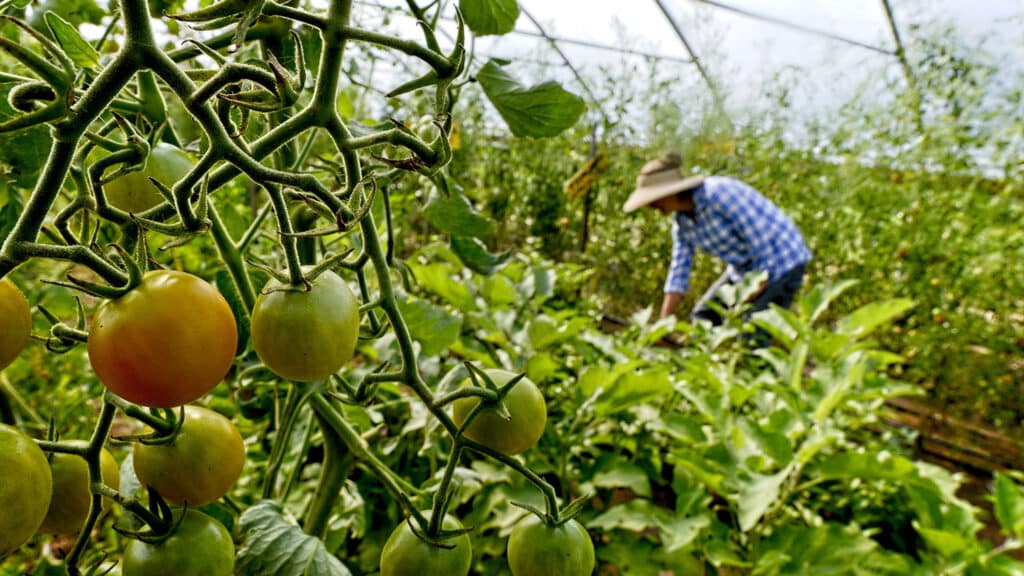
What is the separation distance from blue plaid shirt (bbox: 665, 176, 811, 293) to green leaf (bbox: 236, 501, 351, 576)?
2.96 metres

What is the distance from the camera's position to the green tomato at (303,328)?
0.27m

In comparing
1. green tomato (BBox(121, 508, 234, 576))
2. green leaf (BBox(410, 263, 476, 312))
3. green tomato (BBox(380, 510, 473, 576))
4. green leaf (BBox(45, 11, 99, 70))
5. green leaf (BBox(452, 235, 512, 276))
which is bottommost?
green tomato (BBox(121, 508, 234, 576))

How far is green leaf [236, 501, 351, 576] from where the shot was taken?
342 mm

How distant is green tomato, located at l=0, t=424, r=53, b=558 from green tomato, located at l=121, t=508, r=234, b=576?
85 mm

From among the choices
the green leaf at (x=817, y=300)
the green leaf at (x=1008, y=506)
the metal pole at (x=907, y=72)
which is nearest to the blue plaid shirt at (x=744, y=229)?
the metal pole at (x=907, y=72)

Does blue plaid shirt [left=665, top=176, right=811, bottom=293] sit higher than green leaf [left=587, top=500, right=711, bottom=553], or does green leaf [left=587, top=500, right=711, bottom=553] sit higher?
blue plaid shirt [left=665, top=176, right=811, bottom=293]

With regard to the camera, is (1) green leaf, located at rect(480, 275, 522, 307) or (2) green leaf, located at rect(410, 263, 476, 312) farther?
(1) green leaf, located at rect(480, 275, 522, 307)

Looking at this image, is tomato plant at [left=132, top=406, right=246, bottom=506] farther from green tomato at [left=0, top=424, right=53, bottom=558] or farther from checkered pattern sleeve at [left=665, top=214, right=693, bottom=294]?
checkered pattern sleeve at [left=665, top=214, right=693, bottom=294]

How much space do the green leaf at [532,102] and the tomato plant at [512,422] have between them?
0.64 ft

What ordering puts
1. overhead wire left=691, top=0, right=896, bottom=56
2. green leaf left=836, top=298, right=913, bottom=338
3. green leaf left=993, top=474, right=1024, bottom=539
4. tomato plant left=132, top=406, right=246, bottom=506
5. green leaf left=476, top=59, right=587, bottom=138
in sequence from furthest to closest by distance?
overhead wire left=691, top=0, right=896, bottom=56, green leaf left=836, top=298, right=913, bottom=338, green leaf left=993, top=474, right=1024, bottom=539, green leaf left=476, top=59, right=587, bottom=138, tomato plant left=132, top=406, right=246, bottom=506

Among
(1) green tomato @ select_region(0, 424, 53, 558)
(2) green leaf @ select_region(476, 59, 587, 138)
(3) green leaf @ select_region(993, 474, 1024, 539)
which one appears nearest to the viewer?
(1) green tomato @ select_region(0, 424, 53, 558)

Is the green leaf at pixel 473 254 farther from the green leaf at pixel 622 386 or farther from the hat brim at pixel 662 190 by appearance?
the hat brim at pixel 662 190

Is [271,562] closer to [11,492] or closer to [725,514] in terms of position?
[11,492]

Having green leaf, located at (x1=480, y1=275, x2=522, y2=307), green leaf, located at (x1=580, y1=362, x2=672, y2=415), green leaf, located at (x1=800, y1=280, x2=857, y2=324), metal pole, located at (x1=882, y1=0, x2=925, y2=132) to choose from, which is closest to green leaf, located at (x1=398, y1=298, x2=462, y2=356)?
green leaf, located at (x1=580, y1=362, x2=672, y2=415)
